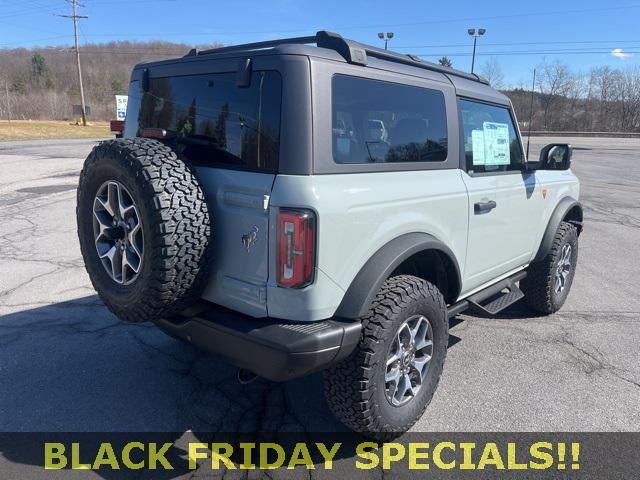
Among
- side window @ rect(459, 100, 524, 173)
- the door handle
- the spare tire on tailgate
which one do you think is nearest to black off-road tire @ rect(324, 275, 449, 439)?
the door handle

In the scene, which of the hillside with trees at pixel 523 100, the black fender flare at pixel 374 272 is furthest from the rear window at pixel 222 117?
the hillside with trees at pixel 523 100

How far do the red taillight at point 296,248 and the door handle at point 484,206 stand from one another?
158cm

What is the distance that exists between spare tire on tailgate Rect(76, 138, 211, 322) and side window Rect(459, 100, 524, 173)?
201cm

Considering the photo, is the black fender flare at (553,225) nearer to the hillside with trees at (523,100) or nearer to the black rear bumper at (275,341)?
the black rear bumper at (275,341)

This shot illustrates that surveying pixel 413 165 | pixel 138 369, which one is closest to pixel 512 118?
pixel 413 165

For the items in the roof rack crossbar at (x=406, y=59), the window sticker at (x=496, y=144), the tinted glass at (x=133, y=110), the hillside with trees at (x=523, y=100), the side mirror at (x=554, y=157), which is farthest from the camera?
the hillside with trees at (x=523, y=100)

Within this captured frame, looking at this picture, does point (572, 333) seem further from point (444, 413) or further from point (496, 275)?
point (444, 413)

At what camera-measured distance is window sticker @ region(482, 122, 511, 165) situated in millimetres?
3666

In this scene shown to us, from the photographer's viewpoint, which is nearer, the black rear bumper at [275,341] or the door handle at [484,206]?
the black rear bumper at [275,341]

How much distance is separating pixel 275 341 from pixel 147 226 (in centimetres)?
83

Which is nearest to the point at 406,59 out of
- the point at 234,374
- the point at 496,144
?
the point at 496,144

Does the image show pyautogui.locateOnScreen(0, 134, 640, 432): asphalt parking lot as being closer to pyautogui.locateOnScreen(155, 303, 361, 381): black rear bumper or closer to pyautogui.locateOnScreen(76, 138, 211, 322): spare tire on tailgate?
pyautogui.locateOnScreen(155, 303, 361, 381): black rear bumper

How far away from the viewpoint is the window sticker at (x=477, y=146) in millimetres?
3484

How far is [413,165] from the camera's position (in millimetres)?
2889
